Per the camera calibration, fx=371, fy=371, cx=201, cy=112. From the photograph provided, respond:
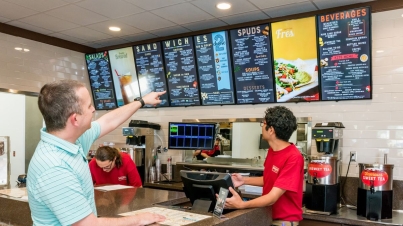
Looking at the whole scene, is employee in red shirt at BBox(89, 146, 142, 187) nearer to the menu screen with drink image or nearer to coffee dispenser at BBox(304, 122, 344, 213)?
the menu screen with drink image

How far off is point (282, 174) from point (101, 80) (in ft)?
12.6

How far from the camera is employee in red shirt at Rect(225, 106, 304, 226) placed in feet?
7.61

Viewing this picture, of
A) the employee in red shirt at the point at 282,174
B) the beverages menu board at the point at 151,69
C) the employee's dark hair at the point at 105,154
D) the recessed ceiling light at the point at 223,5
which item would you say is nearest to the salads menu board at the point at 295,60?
the recessed ceiling light at the point at 223,5

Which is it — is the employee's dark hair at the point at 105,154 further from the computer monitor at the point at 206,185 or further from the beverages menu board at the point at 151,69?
the computer monitor at the point at 206,185

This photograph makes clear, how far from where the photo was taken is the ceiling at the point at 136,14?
3709mm

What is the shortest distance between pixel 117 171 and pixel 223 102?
4.89 ft

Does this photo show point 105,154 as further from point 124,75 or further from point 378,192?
point 378,192

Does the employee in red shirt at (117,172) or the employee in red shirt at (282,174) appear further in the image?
the employee in red shirt at (117,172)

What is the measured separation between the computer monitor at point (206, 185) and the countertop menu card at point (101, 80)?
352cm

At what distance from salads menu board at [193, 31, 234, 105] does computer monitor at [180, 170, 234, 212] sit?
2.33m

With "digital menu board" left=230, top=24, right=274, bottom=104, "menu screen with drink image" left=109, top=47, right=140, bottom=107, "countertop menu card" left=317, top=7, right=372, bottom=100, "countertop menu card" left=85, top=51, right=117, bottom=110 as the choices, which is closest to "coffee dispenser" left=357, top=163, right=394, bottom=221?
"countertop menu card" left=317, top=7, right=372, bottom=100

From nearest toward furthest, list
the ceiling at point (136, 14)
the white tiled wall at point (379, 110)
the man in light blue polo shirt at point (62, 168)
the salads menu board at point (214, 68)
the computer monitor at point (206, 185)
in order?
the man in light blue polo shirt at point (62, 168) < the computer monitor at point (206, 185) < the white tiled wall at point (379, 110) < the ceiling at point (136, 14) < the salads menu board at point (214, 68)

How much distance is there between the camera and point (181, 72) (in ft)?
15.6

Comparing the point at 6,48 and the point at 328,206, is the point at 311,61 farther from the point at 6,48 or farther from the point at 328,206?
the point at 6,48
